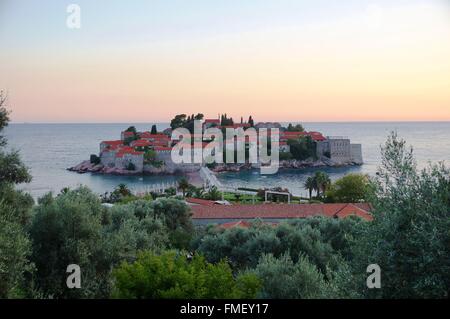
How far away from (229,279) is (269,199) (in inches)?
1048

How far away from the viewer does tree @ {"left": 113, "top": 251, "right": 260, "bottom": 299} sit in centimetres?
510

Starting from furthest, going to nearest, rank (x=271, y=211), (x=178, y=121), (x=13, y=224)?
(x=178, y=121)
(x=271, y=211)
(x=13, y=224)

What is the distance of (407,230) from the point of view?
485cm

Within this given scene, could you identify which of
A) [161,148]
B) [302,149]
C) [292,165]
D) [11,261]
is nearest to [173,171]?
[161,148]

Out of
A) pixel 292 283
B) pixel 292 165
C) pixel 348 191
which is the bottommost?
pixel 292 165

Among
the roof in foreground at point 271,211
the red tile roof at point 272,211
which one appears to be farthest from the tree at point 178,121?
the roof in foreground at point 271,211

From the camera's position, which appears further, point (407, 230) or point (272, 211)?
point (272, 211)

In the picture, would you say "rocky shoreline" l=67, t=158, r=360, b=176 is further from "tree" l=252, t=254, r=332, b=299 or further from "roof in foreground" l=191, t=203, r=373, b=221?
"tree" l=252, t=254, r=332, b=299

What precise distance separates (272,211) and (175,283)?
15331 mm

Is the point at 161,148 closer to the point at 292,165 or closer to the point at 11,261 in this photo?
the point at 292,165

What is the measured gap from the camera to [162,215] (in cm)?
1518

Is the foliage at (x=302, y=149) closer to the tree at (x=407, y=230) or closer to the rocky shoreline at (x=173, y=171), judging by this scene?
the rocky shoreline at (x=173, y=171)
